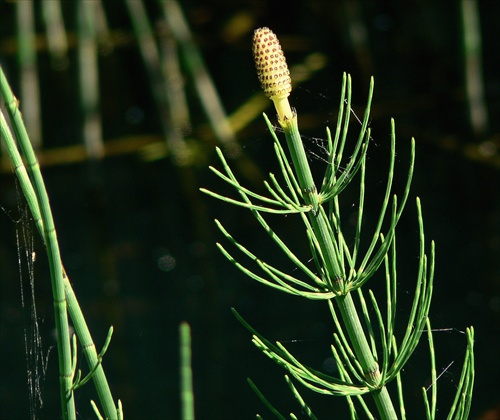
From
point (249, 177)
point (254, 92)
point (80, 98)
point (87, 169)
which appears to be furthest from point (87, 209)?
point (254, 92)

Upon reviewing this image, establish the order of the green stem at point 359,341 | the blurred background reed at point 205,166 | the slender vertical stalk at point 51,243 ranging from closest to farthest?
the slender vertical stalk at point 51,243
the green stem at point 359,341
the blurred background reed at point 205,166

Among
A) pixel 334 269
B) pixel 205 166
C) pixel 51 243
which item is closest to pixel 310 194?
pixel 334 269

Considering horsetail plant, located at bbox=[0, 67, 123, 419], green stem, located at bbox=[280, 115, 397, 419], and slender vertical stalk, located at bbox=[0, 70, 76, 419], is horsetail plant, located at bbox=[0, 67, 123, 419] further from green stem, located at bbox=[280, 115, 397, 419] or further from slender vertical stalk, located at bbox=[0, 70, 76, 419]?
green stem, located at bbox=[280, 115, 397, 419]

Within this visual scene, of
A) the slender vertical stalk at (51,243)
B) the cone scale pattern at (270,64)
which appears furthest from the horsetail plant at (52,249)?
the cone scale pattern at (270,64)

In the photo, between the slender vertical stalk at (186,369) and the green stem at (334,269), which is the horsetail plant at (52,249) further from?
the green stem at (334,269)

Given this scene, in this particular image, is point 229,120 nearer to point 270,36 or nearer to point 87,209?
point 87,209

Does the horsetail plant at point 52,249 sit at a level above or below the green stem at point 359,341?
above

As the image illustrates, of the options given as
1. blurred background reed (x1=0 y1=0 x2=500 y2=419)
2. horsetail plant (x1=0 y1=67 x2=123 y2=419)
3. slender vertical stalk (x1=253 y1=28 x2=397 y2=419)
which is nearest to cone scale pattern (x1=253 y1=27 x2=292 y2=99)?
slender vertical stalk (x1=253 y1=28 x2=397 y2=419)

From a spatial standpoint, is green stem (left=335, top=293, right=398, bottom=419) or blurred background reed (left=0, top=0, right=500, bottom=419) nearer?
green stem (left=335, top=293, right=398, bottom=419)
